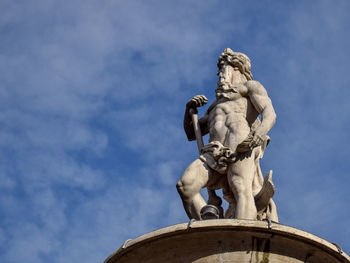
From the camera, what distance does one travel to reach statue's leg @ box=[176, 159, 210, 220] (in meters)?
10.9

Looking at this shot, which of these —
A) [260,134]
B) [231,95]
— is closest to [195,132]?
[231,95]

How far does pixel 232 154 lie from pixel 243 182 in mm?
521

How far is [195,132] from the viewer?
12781 mm

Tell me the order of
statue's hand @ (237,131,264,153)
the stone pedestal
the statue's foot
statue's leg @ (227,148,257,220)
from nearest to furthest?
the stone pedestal
the statue's foot
statue's leg @ (227,148,257,220)
statue's hand @ (237,131,264,153)

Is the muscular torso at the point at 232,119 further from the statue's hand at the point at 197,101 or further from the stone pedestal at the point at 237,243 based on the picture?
the stone pedestal at the point at 237,243

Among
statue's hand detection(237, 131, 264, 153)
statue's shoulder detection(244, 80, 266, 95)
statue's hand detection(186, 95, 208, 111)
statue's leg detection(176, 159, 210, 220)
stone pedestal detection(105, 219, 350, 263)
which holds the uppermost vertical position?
statue's hand detection(186, 95, 208, 111)

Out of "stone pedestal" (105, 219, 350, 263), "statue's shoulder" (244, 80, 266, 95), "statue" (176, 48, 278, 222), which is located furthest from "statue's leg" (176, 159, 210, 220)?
"statue's shoulder" (244, 80, 266, 95)

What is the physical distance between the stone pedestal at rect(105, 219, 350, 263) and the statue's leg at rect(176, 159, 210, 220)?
1.63 metres

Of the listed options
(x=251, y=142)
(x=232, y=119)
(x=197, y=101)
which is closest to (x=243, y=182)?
(x=251, y=142)

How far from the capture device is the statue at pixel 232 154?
11.0 meters

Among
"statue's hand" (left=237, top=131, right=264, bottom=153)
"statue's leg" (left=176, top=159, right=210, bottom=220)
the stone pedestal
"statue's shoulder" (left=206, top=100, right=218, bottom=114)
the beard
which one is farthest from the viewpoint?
"statue's shoulder" (left=206, top=100, right=218, bottom=114)

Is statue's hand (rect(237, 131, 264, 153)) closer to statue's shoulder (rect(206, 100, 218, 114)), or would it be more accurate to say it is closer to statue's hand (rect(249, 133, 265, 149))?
statue's hand (rect(249, 133, 265, 149))

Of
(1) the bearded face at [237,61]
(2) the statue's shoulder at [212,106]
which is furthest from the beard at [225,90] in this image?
(1) the bearded face at [237,61]

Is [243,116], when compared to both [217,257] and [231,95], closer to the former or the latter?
[231,95]
